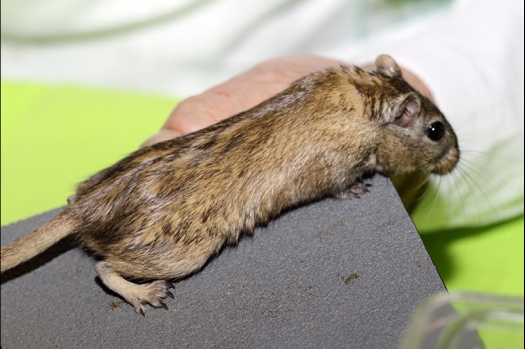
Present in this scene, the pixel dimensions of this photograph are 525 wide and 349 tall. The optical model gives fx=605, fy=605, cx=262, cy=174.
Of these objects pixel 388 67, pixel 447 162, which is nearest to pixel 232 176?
pixel 388 67

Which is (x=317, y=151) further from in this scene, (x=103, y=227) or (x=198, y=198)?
(x=103, y=227)

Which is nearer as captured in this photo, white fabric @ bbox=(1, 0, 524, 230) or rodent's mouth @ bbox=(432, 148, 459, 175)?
rodent's mouth @ bbox=(432, 148, 459, 175)

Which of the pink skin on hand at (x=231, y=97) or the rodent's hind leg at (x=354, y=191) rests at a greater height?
the pink skin on hand at (x=231, y=97)

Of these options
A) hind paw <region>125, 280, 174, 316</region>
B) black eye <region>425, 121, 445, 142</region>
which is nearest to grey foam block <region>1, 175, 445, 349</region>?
hind paw <region>125, 280, 174, 316</region>

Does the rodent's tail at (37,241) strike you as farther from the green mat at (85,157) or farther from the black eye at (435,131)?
the black eye at (435,131)

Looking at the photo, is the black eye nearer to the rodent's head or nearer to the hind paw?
the rodent's head

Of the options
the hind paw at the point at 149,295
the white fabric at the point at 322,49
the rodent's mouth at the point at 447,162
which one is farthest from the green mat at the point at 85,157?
the hind paw at the point at 149,295
